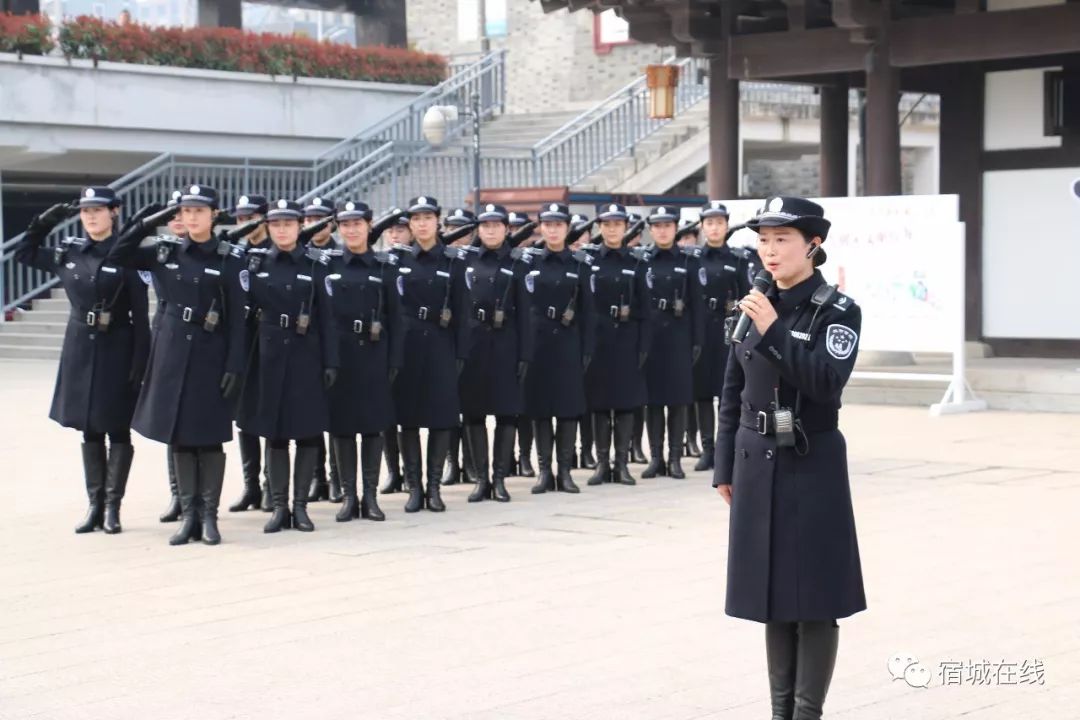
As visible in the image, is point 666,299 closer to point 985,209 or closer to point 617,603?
point 617,603

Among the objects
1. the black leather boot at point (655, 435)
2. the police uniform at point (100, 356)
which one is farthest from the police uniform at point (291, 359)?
the black leather boot at point (655, 435)

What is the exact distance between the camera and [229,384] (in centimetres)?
935

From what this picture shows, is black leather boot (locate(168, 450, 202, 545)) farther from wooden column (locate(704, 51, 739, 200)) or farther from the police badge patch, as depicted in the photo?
wooden column (locate(704, 51, 739, 200))

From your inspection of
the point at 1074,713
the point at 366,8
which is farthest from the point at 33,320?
the point at 1074,713

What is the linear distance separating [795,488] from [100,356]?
18.2 ft

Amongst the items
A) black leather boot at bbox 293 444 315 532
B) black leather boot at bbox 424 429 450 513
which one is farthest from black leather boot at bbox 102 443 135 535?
black leather boot at bbox 424 429 450 513

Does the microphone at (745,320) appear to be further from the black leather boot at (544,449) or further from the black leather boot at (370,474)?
the black leather boot at (544,449)

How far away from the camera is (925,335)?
1545cm

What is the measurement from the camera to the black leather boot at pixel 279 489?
9.71 metres

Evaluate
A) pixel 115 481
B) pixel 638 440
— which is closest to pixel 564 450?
pixel 638 440

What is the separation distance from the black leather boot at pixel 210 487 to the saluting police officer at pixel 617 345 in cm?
300

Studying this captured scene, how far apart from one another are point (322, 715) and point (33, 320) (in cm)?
1955

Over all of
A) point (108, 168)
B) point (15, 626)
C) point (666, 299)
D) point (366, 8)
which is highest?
point (366, 8)

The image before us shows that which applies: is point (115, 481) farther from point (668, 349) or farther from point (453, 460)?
point (668, 349)
